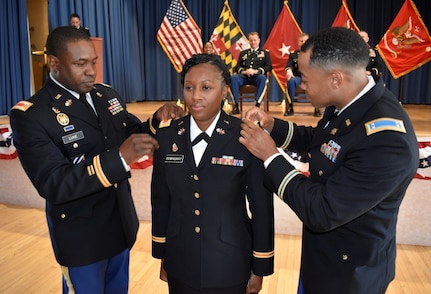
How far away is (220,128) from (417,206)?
2557 mm

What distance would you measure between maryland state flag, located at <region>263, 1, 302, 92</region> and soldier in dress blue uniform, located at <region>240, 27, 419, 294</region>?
22.8ft

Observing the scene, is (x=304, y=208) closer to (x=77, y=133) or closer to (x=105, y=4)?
(x=77, y=133)

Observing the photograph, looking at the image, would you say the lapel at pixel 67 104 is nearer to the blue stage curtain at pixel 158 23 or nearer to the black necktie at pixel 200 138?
the black necktie at pixel 200 138

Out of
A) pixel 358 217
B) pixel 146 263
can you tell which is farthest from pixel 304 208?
pixel 146 263

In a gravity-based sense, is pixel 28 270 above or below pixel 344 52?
below

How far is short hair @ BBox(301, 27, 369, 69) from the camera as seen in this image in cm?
121

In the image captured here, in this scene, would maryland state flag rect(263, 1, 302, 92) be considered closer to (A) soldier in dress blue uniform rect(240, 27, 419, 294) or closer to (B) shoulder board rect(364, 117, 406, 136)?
(A) soldier in dress blue uniform rect(240, 27, 419, 294)

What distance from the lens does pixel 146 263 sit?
2980mm

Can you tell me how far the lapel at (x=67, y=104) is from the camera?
1.57 metres

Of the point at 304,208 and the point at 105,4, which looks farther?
the point at 105,4

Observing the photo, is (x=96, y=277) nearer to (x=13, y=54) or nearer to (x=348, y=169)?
(x=348, y=169)

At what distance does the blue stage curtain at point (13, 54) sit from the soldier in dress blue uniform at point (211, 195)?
5898 millimetres

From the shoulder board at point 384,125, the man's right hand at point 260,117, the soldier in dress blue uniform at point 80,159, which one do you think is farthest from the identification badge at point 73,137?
the shoulder board at point 384,125

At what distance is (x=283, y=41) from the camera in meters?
8.15
